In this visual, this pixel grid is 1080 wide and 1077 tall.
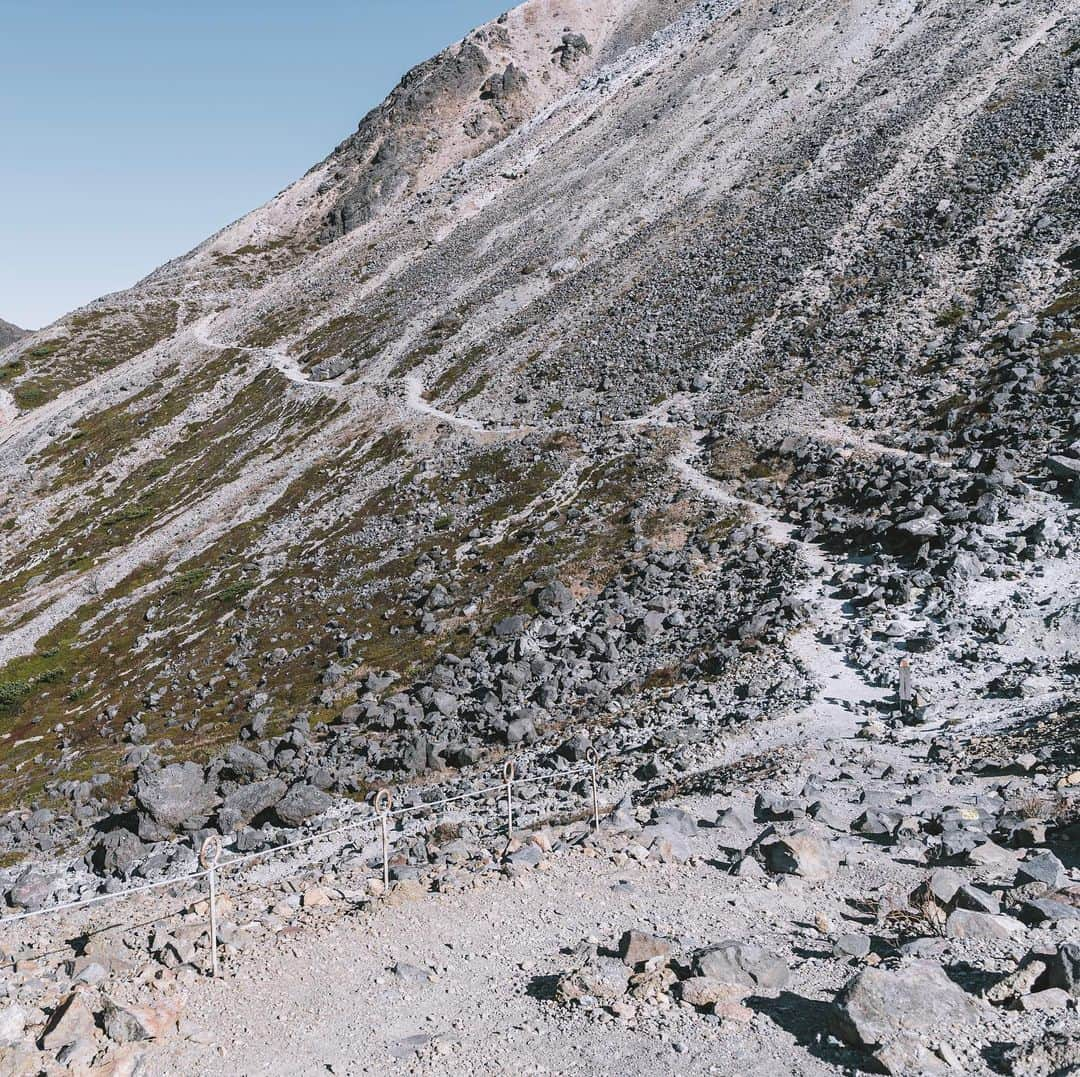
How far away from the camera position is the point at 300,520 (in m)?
79.6

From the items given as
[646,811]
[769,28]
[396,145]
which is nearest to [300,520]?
[646,811]

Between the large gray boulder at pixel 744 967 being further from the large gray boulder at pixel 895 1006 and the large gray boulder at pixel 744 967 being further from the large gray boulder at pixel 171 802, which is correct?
the large gray boulder at pixel 171 802

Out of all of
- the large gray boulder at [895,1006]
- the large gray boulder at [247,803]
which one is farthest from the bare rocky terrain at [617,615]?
the large gray boulder at [247,803]

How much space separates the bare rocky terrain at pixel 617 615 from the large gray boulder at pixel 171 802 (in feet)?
0.50

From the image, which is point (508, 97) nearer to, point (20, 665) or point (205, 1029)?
point (20, 665)

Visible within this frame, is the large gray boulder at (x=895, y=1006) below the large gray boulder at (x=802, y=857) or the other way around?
the other way around

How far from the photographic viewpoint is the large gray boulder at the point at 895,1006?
1248 cm

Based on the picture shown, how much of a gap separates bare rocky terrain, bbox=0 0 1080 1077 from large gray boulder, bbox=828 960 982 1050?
0.20ft

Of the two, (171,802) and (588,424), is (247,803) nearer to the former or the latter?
(171,802)

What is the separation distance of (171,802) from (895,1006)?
101 ft

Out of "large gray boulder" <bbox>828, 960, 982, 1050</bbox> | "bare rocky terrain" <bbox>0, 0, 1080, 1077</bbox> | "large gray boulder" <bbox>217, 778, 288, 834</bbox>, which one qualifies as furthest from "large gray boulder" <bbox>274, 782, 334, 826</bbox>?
"large gray boulder" <bbox>828, 960, 982, 1050</bbox>

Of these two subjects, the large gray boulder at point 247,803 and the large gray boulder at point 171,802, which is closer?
the large gray boulder at point 247,803

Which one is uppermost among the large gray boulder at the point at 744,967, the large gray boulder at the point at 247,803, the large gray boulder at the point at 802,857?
the large gray boulder at the point at 744,967

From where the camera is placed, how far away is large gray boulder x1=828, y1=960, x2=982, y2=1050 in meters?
12.5
